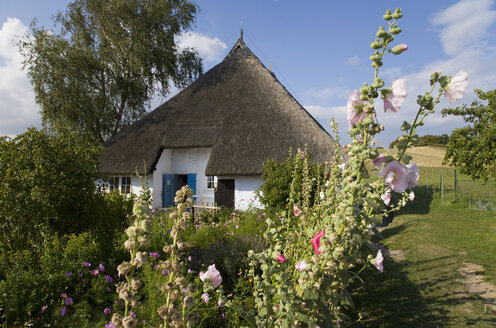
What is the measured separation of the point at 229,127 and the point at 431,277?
27.2ft

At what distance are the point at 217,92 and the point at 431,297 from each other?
11167 millimetres

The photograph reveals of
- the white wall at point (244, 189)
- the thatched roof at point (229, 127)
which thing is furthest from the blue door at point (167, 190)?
the white wall at point (244, 189)

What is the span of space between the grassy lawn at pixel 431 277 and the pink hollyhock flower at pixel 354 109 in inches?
133

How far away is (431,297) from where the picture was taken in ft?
14.6

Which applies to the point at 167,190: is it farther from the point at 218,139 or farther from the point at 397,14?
the point at 397,14

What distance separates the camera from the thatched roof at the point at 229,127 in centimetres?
1058

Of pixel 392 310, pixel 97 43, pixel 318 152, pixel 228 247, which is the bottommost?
pixel 392 310

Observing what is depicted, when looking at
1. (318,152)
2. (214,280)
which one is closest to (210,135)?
(318,152)

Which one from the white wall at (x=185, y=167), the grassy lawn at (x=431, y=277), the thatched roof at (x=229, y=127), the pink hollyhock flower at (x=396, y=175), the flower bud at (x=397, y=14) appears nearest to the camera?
the pink hollyhock flower at (x=396, y=175)

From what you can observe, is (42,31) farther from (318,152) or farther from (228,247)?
(228,247)

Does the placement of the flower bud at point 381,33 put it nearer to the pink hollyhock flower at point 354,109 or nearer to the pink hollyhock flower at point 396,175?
the pink hollyhock flower at point 354,109

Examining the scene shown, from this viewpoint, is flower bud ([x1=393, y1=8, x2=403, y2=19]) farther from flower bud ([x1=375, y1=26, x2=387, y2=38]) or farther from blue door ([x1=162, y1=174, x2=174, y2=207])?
blue door ([x1=162, y1=174, x2=174, y2=207])

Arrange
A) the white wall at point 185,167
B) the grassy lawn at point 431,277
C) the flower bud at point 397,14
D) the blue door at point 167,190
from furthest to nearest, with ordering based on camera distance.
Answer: the blue door at point 167,190, the white wall at point 185,167, the grassy lawn at point 431,277, the flower bud at point 397,14

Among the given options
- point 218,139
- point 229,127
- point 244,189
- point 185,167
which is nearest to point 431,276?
point 244,189
